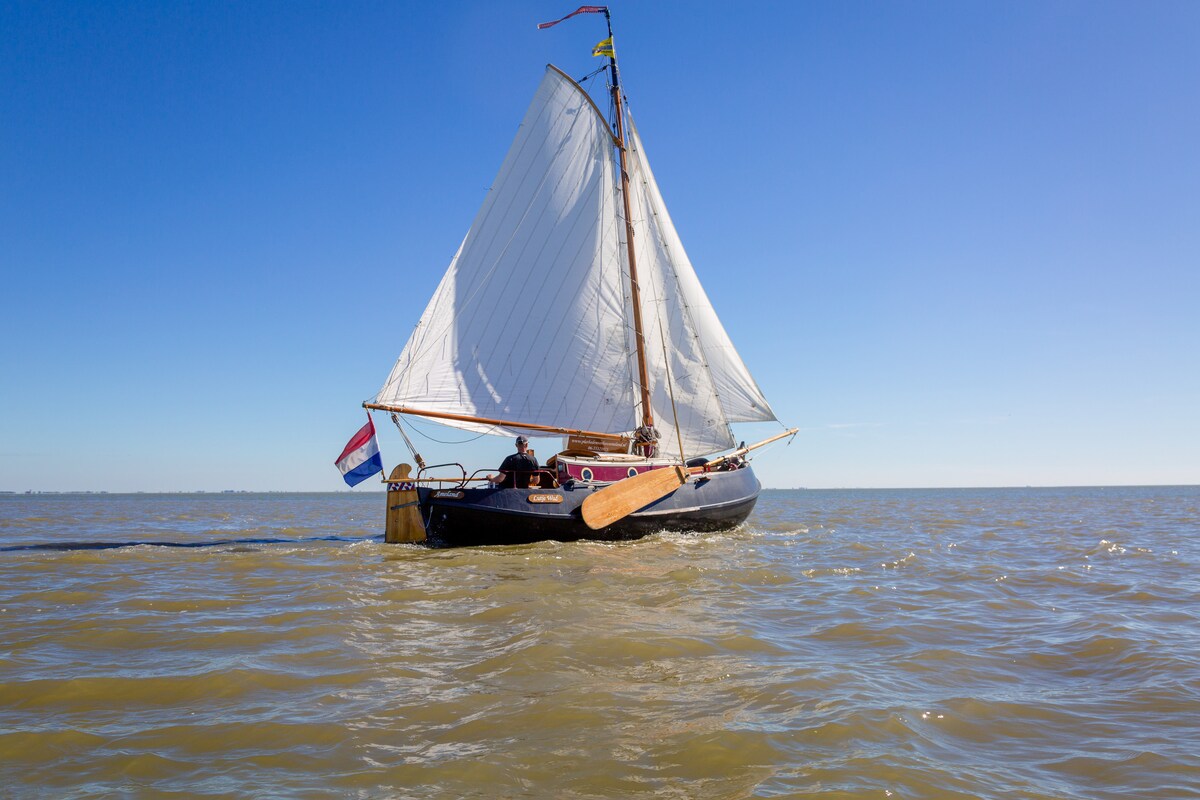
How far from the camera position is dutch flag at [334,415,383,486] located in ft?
49.9

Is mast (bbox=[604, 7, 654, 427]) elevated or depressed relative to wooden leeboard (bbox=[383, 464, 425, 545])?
elevated

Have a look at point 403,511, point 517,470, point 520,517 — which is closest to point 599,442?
point 517,470

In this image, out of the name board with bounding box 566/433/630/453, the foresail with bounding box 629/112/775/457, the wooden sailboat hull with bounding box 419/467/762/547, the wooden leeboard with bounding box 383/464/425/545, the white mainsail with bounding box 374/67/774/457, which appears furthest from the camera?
the foresail with bounding box 629/112/775/457

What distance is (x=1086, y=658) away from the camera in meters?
6.21

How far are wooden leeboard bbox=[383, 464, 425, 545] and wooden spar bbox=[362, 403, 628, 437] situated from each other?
135 centimetres

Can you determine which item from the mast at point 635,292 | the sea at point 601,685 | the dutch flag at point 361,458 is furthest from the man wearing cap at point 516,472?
the mast at point 635,292

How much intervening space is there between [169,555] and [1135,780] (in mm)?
15889

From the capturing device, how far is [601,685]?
17.0 ft

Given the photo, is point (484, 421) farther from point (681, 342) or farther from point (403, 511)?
point (681, 342)

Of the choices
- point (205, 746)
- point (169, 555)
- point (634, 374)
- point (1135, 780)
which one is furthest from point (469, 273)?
point (1135, 780)

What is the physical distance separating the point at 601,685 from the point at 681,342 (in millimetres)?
16555

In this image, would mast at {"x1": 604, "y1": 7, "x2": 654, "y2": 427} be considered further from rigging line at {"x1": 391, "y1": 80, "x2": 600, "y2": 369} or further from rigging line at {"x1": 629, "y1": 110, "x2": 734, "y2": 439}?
rigging line at {"x1": 391, "y1": 80, "x2": 600, "y2": 369}

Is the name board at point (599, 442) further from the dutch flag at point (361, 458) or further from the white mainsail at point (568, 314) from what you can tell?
the dutch flag at point (361, 458)

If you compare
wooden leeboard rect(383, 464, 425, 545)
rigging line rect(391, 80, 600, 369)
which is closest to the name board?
rigging line rect(391, 80, 600, 369)
